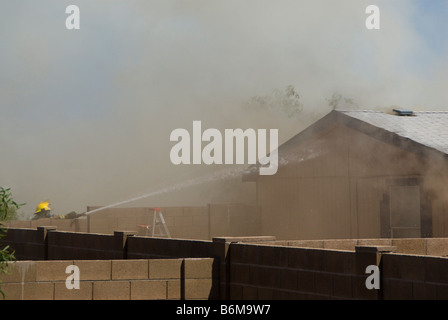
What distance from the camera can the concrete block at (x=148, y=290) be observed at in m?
13.0

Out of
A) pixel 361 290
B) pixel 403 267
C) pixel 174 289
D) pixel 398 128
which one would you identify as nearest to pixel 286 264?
pixel 361 290

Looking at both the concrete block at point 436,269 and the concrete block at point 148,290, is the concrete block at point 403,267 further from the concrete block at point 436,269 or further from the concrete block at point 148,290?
the concrete block at point 148,290

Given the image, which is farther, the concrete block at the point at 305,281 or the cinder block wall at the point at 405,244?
the cinder block wall at the point at 405,244

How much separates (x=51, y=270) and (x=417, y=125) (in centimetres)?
1431

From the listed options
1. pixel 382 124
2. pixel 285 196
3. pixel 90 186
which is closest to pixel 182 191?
pixel 90 186

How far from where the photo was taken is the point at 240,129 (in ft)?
148

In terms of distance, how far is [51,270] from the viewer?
1235 cm

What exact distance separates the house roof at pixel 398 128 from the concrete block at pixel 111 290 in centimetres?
1044

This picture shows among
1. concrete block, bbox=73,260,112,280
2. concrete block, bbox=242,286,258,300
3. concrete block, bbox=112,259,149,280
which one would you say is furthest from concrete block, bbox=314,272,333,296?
concrete block, bbox=73,260,112,280

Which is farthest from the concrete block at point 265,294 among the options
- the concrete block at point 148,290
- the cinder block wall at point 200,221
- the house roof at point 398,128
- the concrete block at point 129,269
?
the cinder block wall at point 200,221

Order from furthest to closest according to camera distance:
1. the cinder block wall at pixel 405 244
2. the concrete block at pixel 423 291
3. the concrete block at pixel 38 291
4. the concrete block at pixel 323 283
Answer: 1. the cinder block wall at pixel 405 244
2. the concrete block at pixel 38 291
3. the concrete block at pixel 323 283
4. the concrete block at pixel 423 291
